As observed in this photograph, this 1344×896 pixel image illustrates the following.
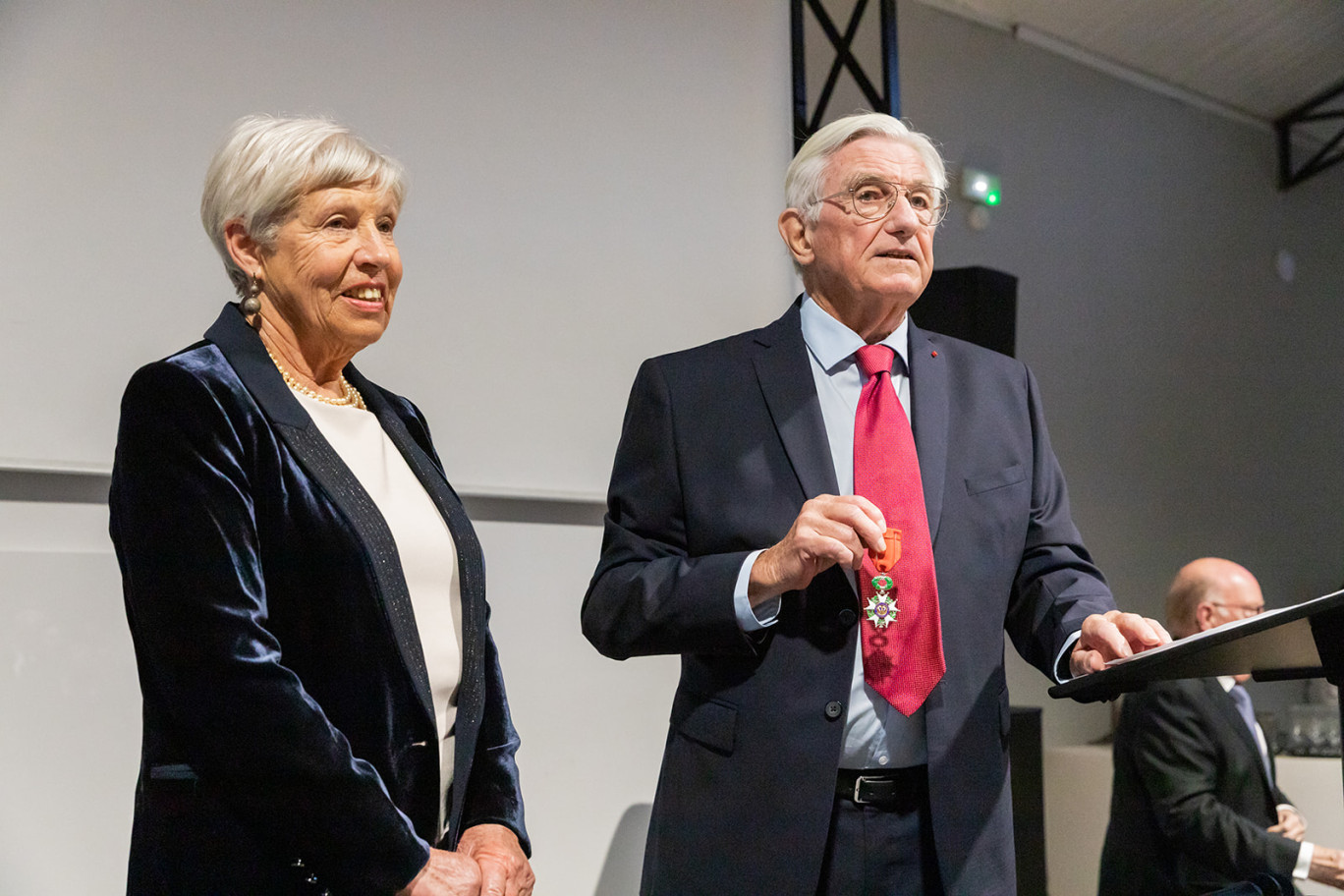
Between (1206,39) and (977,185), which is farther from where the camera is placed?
(1206,39)

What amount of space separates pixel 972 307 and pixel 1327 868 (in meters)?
1.95

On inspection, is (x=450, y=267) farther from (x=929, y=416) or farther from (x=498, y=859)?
(x=498, y=859)

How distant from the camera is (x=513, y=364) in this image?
3.24 meters

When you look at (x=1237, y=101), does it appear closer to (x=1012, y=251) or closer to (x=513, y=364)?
(x=1012, y=251)

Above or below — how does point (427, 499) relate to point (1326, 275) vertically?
below

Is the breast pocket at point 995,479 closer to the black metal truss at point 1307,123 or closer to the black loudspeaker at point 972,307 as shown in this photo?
the black loudspeaker at point 972,307

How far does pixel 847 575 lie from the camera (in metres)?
1.68

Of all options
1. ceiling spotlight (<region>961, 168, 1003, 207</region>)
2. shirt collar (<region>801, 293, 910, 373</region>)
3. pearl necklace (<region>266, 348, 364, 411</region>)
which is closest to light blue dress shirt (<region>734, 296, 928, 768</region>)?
shirt collar (<region>801, 293, 910, 373</region>)

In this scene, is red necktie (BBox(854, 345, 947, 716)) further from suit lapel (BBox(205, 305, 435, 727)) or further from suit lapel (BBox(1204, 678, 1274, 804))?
suit lapel (BBox(1204, 678, 1274, 804))

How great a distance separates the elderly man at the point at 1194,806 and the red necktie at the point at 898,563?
6.30 ft

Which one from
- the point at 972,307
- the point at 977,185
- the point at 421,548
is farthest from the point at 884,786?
the point at 977,185

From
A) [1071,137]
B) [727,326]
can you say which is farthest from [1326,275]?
[727,326]

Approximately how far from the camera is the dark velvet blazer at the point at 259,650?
4.31 ft

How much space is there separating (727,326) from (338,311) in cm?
216
